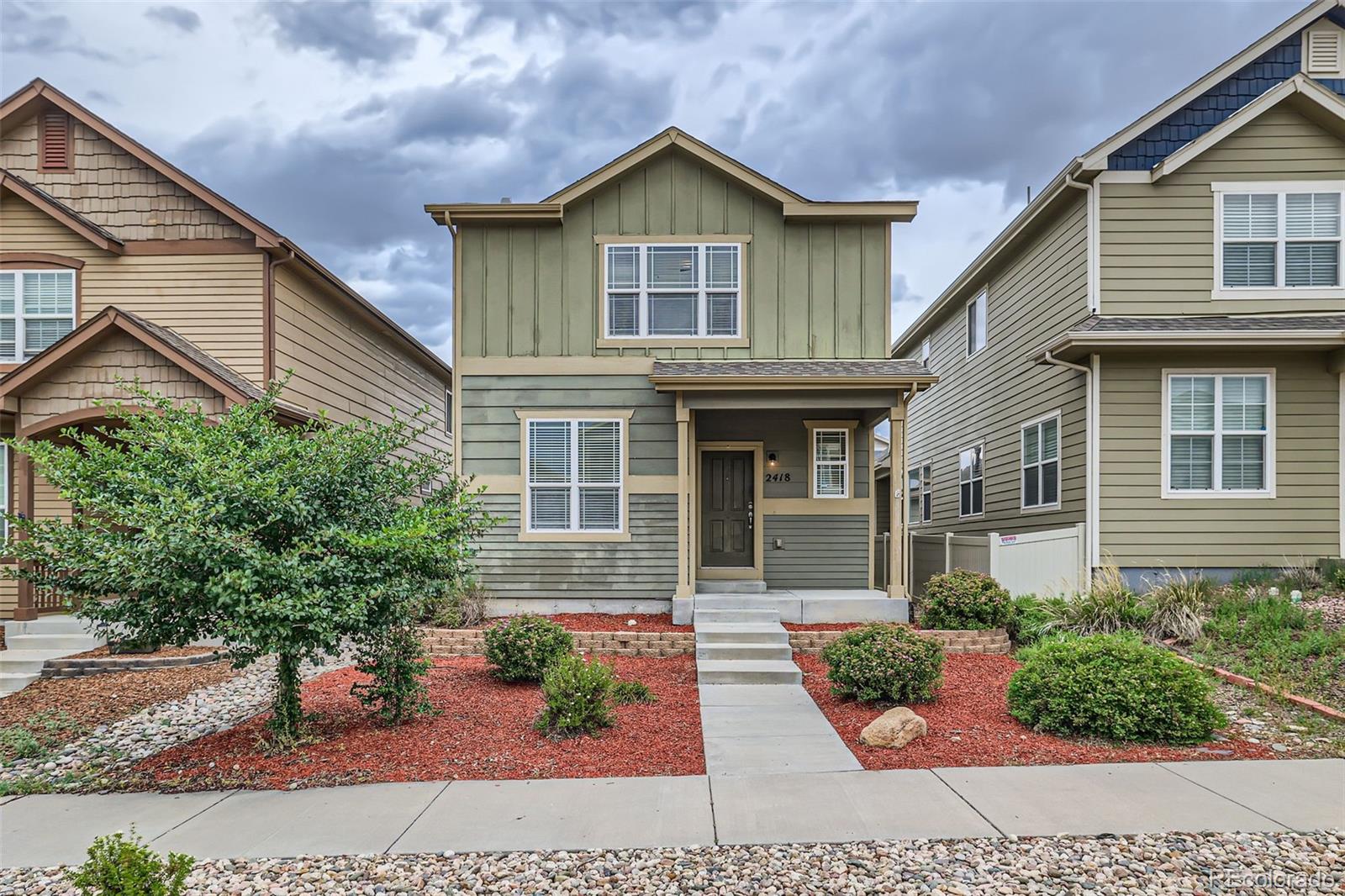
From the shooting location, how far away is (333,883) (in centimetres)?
389

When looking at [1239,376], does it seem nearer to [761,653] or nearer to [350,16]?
[761,653]

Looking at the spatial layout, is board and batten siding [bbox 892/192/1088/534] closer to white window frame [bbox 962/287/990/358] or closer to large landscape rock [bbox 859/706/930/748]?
white window frame [bbox 962/287/990/358]

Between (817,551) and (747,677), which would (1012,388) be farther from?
(747,677)

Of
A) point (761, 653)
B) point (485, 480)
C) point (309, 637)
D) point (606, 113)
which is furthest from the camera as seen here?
point (606, 113)

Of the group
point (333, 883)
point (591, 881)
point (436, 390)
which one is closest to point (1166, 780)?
point (591, 881)

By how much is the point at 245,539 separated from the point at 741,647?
5256 millimetres

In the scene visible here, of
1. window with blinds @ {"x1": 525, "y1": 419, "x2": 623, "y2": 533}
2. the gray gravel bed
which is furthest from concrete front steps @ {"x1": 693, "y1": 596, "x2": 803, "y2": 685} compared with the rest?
the gray gravel bed

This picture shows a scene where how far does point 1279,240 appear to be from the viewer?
11.1m

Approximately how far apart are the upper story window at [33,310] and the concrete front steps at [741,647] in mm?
10689

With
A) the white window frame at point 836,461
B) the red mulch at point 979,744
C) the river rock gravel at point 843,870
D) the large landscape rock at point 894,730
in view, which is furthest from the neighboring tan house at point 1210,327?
the river rock gravel at point 843,870

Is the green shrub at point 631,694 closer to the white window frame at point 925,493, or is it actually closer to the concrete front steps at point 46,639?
the concrete front steps at point 46,639

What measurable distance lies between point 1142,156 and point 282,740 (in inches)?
511

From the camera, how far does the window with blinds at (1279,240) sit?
36.3ft

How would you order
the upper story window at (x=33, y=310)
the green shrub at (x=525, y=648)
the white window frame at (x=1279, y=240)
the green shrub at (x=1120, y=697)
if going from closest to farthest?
the green shrub at (x=1120, y=697), the green shrub at (x=525, y=648), the white window frame at (x=1279, y=240), the upper story window at (x=33, y=310)
